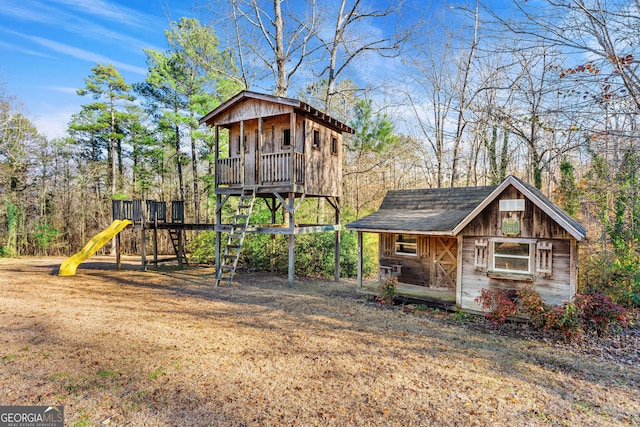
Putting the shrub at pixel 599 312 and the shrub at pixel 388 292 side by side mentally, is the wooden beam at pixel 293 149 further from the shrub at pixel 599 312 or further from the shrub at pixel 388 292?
the shrub at pixel 599 312

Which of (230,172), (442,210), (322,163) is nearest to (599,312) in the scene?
(442,210)

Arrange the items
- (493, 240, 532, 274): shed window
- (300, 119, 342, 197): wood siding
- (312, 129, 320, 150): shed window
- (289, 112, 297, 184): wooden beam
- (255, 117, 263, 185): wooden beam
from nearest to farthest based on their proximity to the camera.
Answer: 1. (493, 240, 532, 274): shed window
2. (289, 112, 297, 184): wooden beam
3. (255, 117, 263, 185): wooden beam
4. (300, 119, 342, 197): wood siding
5. (312, 129, 320, 150): shed window

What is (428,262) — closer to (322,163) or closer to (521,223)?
(521,223)

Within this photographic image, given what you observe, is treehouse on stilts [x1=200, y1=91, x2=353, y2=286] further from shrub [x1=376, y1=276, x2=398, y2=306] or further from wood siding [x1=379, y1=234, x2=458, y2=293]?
shrub [x1=376, y1=276, x2=398, y2=306]

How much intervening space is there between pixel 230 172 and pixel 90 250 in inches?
307

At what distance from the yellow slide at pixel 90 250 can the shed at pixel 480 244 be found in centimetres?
1086

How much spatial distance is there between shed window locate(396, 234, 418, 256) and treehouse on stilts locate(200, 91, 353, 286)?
340cm

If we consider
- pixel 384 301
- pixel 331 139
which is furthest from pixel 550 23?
pixel 331 139

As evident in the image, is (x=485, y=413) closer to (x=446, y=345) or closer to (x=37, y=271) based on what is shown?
(x=446, y=345)

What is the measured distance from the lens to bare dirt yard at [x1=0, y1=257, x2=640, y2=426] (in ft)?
13.6

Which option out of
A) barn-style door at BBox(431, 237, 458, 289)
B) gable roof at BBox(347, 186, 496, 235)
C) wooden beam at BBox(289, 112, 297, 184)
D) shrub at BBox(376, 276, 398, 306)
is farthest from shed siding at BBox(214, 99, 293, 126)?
barn-style door at BBox(431, 237, 458, 289)

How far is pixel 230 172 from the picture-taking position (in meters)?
12.8

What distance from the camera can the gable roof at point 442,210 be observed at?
803 centimetres

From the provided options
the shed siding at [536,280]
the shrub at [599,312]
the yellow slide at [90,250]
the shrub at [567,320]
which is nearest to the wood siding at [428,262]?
the shed siding at [536,280]
